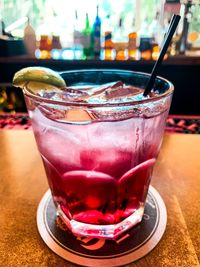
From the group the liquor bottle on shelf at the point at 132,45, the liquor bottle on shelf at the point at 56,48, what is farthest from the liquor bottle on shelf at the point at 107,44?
the liquor bottle on shelf at the point at 56,48

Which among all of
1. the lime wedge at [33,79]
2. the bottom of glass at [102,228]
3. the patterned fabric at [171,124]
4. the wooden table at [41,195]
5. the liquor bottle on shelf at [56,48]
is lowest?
the patterned fabric at [171,124]

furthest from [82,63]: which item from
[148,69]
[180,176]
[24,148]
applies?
[180,176]

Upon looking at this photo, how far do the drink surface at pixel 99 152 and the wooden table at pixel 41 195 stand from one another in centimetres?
9

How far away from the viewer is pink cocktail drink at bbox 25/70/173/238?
514mm

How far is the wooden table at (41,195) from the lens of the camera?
0.55 m

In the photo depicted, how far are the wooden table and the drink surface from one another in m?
0.09

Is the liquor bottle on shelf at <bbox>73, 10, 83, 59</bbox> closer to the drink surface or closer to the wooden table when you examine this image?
the wooden table

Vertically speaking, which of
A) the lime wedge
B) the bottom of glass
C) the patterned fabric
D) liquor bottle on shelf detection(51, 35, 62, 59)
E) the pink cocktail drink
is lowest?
the patterned fabric

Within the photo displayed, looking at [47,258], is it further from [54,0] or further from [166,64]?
[54,0]

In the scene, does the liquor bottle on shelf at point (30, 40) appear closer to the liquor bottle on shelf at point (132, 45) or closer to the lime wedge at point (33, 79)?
the liquor bottle on shelf at point (132, 45)

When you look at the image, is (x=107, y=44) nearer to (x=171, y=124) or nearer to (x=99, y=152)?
(x=171, y=124)

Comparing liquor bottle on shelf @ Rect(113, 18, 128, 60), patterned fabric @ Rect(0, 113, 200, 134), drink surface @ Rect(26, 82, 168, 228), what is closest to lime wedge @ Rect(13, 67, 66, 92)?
drink surface @ Rect(26, 82, 168, 228)

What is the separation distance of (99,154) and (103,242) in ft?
0.56

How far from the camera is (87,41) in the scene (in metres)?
2.77
